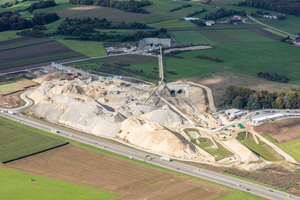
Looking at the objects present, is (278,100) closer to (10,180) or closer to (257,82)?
(257,82)

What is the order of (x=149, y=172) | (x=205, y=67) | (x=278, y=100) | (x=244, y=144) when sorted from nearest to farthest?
(x=149, y=172)
(x=244, y=144)
(x=278, y=100)
(x=205, y=67)

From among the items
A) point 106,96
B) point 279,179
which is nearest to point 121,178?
point 279,179

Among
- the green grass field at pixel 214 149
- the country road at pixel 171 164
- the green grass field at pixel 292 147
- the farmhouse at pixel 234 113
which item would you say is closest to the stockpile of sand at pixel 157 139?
the green grass field at pixel 214 149

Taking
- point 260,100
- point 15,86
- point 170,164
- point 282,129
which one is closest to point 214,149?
point 170,164

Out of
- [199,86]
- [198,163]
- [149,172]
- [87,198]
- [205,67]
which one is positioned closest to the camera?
[87,198]

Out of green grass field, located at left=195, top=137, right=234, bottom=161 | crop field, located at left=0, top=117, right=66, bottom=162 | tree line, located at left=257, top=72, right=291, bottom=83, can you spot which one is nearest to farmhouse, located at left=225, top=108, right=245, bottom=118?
green grass field, located at left=195, top=137, right=234, bottom=161

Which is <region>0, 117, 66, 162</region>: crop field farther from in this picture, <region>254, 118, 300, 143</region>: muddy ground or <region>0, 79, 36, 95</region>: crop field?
<region>254, 118, 300, 143</region>: muddy ground

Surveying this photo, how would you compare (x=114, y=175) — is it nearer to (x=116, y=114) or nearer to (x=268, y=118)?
(x=116, y=114)
